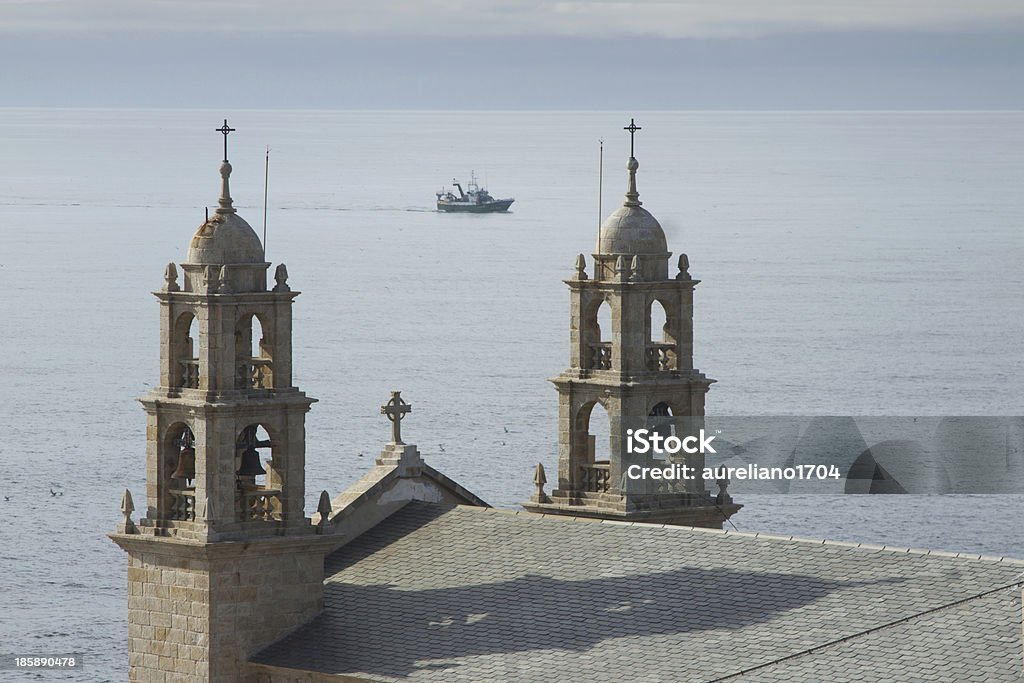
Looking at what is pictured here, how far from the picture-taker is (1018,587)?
43.8 metres

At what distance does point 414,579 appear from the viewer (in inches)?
1982

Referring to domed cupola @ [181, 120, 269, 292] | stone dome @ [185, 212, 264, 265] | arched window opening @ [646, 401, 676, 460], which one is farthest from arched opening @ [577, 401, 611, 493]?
stone dome @ [185, 212, 264, 265]

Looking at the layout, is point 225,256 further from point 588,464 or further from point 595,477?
point 595,477

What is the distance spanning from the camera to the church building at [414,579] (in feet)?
144

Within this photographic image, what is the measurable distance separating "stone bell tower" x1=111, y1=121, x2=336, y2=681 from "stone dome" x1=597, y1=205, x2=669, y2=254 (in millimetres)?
9236

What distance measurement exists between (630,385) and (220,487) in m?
10.6

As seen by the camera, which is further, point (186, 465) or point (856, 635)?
point (186, 465)

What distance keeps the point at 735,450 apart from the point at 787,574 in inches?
2107

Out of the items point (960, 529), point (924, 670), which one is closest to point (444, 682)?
point (924, 670)

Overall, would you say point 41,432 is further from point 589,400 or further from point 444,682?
point 444,682

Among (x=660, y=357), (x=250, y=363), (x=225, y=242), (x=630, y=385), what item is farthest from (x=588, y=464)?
(x=225, y=242)

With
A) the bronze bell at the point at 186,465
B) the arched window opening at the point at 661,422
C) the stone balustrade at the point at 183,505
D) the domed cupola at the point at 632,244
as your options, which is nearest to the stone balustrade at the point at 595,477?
the arched window opening at the point at 661,422

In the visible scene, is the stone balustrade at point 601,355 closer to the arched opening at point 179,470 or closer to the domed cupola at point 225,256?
the domed cupola at point 225,256

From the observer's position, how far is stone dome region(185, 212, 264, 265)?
4806 centimetres
